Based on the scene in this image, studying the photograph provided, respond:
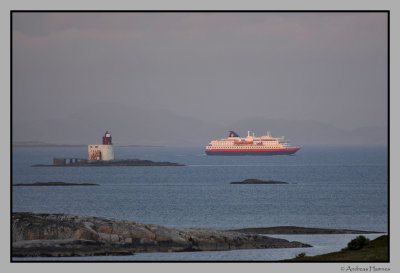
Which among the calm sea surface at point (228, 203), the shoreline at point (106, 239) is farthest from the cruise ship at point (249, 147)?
the shoreline at point (106, 239)

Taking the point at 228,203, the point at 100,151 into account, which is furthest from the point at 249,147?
the point at 228,203

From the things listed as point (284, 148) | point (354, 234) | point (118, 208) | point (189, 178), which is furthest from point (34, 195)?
point (284, 148)

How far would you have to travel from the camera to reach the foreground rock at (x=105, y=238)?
64.5ft

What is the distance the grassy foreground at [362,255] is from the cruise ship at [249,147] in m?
106

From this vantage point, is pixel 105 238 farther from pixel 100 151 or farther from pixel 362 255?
pixel 100 151

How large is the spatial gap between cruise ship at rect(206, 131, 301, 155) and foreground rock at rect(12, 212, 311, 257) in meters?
103

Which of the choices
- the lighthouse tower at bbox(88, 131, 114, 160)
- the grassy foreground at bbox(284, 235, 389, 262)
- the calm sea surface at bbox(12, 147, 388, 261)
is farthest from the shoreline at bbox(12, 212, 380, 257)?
the lighthouse tower at bbox(88, 131, 114, 160)

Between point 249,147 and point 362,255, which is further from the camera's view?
point 249,147

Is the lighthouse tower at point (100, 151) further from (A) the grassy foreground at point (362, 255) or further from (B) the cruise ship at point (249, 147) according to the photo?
(A) the grassy foreground at point (362, 255)

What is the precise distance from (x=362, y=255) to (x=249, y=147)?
4223 inches

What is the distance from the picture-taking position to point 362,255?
17031 mm

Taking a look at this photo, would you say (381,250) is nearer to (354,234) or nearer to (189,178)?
(354,234)

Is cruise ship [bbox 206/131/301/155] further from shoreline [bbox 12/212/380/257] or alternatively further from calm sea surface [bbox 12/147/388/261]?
shoreline [bbox 12/212/380/257]

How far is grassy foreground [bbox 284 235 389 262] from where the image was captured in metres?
16.8
